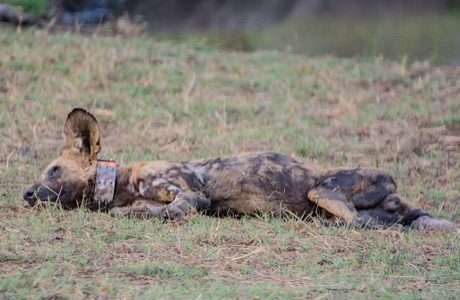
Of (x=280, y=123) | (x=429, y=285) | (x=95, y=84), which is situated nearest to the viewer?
(x=429, y=285)

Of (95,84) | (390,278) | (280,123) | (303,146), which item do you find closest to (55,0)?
(95,84)

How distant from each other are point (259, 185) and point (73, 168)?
1.47 m

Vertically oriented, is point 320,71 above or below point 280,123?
above

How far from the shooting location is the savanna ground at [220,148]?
9.84 feet

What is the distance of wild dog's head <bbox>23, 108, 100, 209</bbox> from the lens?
4625mm

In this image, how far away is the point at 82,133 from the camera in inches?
190

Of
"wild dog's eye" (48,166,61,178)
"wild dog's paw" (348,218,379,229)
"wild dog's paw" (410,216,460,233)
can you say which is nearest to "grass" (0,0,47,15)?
"wild dog's eye" (48,166,61,178)

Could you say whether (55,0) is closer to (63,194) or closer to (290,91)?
(290,91)

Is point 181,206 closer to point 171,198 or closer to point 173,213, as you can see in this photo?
point 173,213

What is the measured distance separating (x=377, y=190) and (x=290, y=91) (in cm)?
433

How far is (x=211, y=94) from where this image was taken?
8.56 m

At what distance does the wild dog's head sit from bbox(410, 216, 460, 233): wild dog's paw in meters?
2.50

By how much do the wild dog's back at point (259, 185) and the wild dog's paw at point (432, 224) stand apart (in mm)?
791

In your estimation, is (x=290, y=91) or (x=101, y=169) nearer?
(x=101, y=169)
